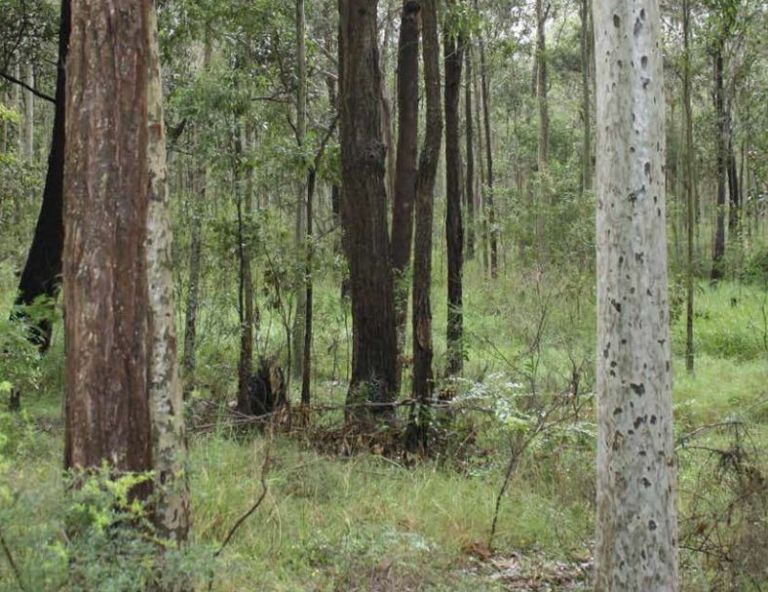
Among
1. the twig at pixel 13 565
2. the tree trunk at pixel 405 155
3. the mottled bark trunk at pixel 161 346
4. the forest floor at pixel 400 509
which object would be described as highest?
the tree trunk at pixel 405 155

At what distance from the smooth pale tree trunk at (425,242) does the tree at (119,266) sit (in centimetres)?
463

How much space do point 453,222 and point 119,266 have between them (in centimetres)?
647

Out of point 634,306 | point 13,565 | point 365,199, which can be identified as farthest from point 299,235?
point 13,565

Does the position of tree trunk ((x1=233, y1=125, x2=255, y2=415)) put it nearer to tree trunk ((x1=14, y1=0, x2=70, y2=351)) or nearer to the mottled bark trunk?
tree trunk ((x1=14, y1=0, x2=70, y2=351))

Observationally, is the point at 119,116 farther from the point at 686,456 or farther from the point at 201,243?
the point at 201,243

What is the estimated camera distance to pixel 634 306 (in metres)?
4.63

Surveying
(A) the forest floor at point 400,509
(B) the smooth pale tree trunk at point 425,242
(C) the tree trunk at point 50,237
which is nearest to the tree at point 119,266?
(A) the forest floor at point 400,509

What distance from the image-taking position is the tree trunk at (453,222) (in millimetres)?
10422

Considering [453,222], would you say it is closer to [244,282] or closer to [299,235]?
[244,282]

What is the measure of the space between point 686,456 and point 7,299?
39.1 feet

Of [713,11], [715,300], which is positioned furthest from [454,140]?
[715,300]

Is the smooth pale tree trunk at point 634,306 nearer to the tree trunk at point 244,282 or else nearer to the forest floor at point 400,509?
the forest floor at point 400,509

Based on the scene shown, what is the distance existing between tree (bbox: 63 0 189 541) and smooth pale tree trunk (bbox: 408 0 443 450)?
15.2 feet

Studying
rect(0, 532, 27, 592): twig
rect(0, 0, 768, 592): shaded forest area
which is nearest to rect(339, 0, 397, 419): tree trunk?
rect(0, 0, 768, 592): shaded forest area
